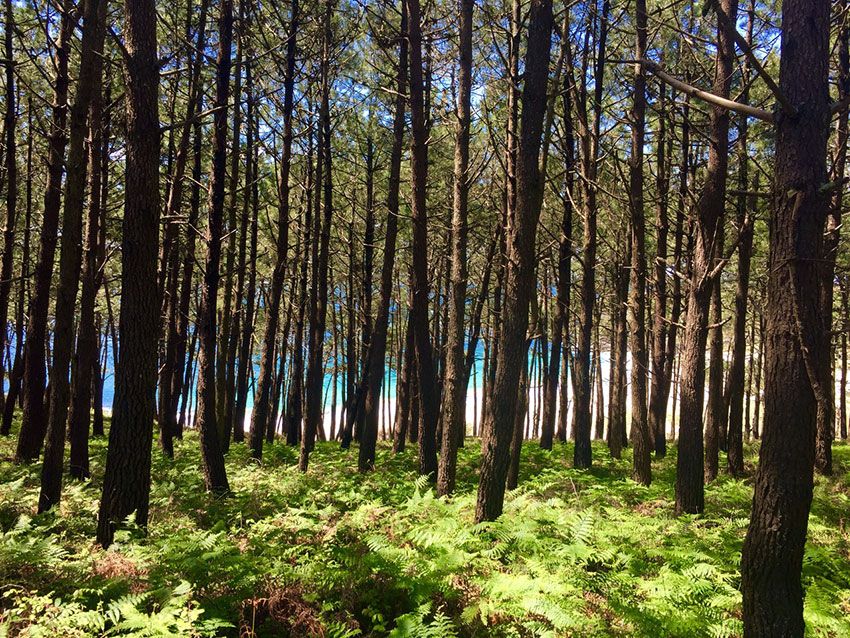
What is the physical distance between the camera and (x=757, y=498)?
3.50m

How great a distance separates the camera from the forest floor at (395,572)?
3.97m

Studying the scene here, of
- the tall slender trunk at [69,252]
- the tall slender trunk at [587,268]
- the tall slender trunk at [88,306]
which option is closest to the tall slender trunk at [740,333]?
the tall slender trunk at [587,268]

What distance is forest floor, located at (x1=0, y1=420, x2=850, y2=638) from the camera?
3.97 m

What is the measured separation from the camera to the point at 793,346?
134 inches

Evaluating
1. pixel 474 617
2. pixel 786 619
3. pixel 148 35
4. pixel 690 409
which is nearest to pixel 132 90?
pixel 148 35

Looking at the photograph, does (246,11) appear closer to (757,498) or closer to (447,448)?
(447,448)

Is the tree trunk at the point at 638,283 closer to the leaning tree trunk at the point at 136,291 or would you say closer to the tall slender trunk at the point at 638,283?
the tall slender trunk at the point at 638,283

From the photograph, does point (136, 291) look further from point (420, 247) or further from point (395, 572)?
point (420, 247)

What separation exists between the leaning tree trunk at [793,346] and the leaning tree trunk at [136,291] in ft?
18.9

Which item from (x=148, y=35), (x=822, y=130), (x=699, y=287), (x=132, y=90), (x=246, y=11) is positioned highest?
(x=246, y=11)

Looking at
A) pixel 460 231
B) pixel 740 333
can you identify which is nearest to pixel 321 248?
pixel 460 231

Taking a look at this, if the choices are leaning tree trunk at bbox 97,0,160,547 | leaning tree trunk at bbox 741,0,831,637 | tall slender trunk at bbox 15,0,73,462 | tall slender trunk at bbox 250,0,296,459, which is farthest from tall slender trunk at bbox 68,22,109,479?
leaning tree trunk at bbox 741,0,831,637

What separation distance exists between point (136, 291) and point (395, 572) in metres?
3.95

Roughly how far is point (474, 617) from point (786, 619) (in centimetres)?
213
